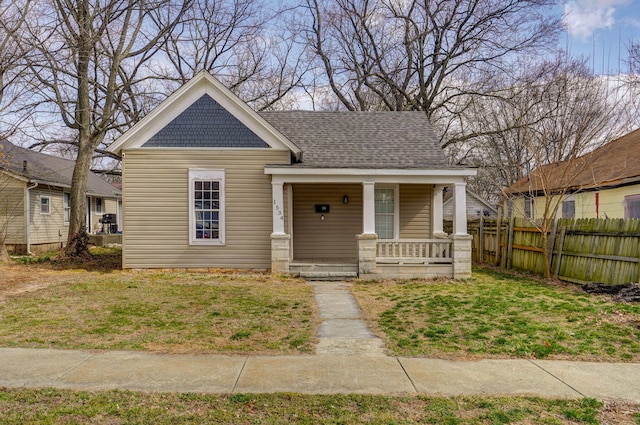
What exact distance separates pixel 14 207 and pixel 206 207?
1095cm

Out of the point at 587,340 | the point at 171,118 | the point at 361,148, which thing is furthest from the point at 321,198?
the point at 587,340

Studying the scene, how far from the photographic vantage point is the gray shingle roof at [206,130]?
12656mm

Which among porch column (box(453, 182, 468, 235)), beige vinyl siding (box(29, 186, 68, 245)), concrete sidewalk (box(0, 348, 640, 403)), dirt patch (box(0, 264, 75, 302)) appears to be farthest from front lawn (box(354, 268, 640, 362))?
beige vinyl siding (box(29, 186, 68, 245))

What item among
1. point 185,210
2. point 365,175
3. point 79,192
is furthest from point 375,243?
point 79,192

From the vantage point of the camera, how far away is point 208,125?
12.7m

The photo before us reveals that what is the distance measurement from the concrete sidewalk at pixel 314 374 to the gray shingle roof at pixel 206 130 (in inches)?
313

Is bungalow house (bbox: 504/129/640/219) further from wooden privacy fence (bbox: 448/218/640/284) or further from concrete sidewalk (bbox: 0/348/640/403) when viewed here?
concrete sidewalk (bbox: 0/348/640/403)

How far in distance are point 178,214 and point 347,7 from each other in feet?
66.6

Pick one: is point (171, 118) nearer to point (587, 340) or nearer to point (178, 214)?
point (178, 214)

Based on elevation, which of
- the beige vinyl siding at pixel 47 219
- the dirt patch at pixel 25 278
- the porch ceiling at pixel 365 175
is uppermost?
the porch ceiling at pixel 365 175

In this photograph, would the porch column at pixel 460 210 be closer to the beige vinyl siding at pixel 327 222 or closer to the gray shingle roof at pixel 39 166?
the beige vinyl siding at pixel 327 222

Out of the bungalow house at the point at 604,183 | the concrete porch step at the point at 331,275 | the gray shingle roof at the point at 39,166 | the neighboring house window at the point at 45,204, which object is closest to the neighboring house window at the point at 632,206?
the bungalow house at the point at 604,183

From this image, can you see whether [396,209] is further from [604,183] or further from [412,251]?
[604,183]

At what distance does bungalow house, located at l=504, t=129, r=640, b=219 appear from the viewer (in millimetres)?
13727
